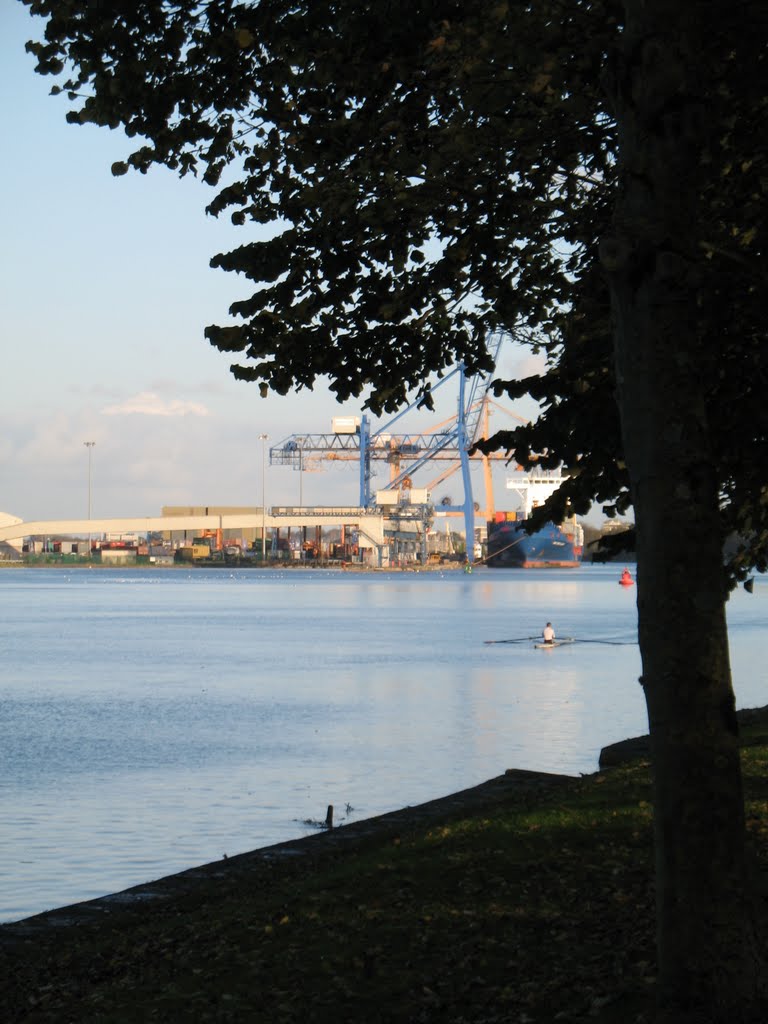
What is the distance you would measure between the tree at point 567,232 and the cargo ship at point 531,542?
13199 cm

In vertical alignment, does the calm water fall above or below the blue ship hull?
below

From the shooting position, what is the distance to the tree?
16.4ft

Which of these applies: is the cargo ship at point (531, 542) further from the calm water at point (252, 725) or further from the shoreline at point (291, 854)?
the shoreline at point (291, 854)

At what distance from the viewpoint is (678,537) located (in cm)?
500

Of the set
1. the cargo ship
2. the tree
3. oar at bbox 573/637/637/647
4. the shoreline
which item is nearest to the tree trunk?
the tree

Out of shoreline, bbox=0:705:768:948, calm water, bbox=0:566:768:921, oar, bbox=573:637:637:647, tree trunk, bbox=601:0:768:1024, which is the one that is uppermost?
tree trunk, bbox=601:0:768:1024

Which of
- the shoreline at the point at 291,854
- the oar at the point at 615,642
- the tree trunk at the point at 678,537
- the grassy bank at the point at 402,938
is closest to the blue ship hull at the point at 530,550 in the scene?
the oar at the point at 615,642

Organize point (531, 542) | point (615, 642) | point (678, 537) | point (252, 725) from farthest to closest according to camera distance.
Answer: point (531, 542)
point (615, 642)
point (252, 725)
point (678, 537)

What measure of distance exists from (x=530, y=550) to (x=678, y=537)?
154 metres

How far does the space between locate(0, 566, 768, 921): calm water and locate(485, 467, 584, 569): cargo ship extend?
79122 millimetres

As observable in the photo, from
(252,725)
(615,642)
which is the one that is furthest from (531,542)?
(252,725)

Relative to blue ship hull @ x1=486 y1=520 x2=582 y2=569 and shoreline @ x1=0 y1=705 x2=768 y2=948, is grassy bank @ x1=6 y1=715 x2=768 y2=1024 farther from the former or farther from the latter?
blue ship hull @ x1=486 y1=520 x2=582 y2=569

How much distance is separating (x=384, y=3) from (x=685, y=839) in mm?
5037

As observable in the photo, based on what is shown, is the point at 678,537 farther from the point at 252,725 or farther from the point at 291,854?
the point at 252,725
